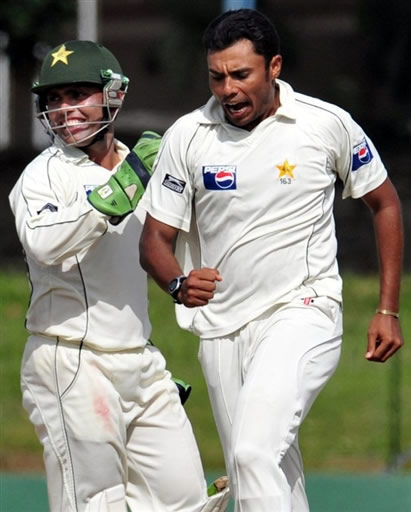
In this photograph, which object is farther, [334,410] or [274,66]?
[334,410]

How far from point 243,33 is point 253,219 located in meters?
0.64

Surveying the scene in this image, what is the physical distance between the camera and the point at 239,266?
4.86 metres

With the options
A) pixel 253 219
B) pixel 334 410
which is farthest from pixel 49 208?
pixel 334 410

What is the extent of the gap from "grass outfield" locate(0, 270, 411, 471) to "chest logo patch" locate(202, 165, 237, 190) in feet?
15.3

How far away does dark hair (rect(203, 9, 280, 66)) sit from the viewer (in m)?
4.82

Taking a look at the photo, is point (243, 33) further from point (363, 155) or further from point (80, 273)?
point (80, 273)

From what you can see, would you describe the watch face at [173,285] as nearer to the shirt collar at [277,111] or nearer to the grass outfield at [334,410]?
the shirt collar at [277,111]

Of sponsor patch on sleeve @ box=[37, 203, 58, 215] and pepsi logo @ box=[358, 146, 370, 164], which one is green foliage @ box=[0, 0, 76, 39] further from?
pepsi logo @ box=[358, 146, 370, 164]

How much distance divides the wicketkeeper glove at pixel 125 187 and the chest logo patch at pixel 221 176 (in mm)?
277

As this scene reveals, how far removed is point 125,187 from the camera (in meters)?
4.89

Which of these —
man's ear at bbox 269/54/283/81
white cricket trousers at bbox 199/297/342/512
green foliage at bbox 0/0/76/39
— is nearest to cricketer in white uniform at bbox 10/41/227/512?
white cricket trousers at bbox 199/297/342/512

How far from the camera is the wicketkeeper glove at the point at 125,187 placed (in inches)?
191

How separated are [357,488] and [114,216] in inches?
144

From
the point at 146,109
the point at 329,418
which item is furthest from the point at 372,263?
the point at 146,109
